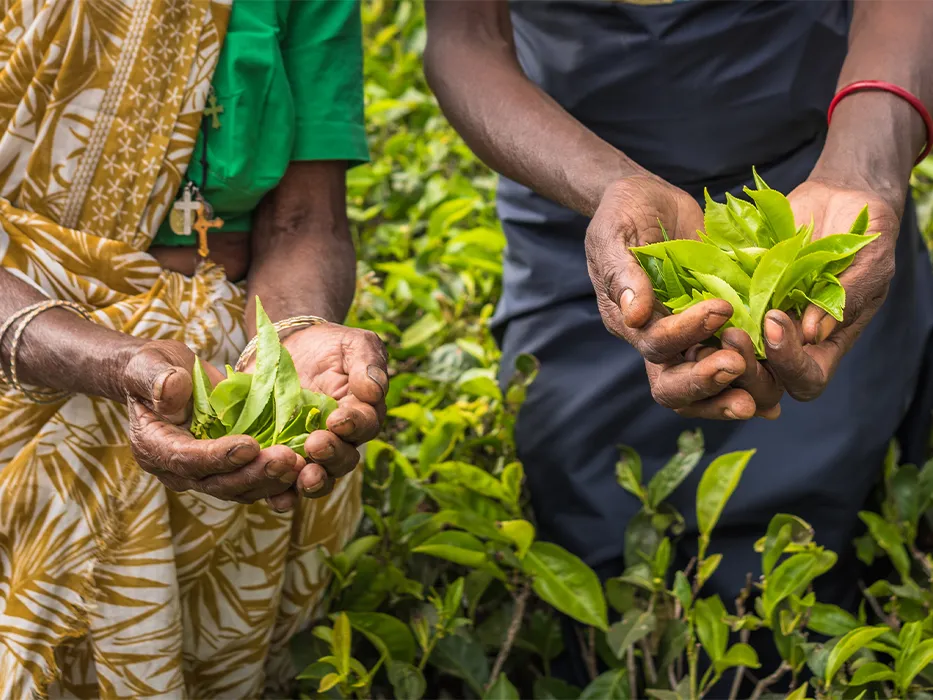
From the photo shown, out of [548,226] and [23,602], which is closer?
[23,602]

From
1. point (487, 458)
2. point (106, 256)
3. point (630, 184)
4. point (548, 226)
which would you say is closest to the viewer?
point (630, 184)

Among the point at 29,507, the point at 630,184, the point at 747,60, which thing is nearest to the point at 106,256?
the point at 29,507

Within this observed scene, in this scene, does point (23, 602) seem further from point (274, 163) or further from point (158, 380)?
point (274, 163)

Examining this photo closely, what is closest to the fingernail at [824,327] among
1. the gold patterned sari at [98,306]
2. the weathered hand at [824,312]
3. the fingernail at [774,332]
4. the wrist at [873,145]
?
the weathered hand at [824,312]

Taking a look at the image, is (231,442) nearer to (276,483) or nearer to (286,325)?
(276,483)

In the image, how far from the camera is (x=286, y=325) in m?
1.46

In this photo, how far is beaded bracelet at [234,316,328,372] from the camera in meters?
1.43

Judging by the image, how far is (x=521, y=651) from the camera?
1.88m

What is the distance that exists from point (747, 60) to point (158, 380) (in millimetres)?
1082

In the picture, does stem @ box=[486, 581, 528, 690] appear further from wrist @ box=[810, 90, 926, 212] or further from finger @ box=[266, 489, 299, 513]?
wrist @ box=[810, 90, 926, 212]

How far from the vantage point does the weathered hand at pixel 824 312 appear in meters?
1.18

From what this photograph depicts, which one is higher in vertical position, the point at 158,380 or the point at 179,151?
the point at 179,151

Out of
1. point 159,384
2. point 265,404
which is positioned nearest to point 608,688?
point 265,404

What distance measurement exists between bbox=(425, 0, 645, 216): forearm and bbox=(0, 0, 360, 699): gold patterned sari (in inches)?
15.6
